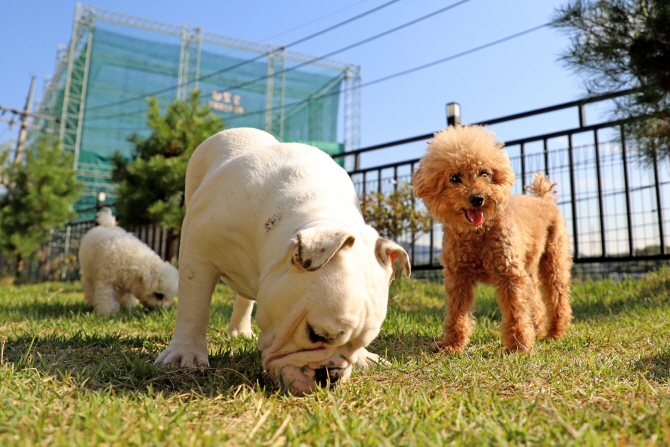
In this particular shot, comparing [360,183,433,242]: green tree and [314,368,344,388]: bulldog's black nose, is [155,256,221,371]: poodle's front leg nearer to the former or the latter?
[314,368,344,388]: bulldog's black nose

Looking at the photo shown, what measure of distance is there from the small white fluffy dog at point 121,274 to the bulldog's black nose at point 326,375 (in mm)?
3373

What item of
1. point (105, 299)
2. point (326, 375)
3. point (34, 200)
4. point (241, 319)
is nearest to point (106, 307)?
point (105, 299)

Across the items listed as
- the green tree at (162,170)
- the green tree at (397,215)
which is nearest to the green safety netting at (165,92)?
the green tree at (162,170)

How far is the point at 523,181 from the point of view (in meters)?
6.26

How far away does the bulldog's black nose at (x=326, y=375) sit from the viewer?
1744mm

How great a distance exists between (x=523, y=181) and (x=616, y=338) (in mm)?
3689

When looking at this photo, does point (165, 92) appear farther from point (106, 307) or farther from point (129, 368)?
point (129, 368)

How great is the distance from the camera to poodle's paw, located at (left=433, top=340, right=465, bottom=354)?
8.72 feet

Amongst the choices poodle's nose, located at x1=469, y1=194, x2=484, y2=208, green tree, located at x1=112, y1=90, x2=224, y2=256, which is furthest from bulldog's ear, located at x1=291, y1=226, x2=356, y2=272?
green tree, located at x1=112, y1=90, x2=224, y2=256

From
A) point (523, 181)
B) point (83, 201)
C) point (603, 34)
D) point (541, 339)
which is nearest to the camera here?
point (541, 339)

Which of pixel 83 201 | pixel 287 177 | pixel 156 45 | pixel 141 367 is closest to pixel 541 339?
pixel 287 177

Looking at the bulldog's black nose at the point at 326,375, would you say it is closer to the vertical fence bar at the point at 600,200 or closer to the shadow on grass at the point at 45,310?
the shadow on grass at the point at 45,310

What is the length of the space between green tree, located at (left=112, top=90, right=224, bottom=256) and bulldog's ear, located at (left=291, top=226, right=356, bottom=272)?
6.36 metres

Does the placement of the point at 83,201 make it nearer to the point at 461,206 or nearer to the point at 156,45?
the point at 156,45
